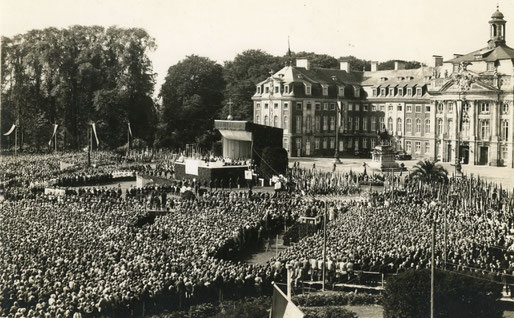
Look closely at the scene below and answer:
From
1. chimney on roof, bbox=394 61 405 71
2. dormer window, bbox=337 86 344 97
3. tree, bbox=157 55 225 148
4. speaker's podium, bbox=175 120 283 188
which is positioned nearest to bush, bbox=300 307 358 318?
speaker's podium, bbox=175 120 283 188

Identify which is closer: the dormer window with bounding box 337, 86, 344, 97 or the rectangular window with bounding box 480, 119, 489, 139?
the rectangular window with bounding box 480, 119, 489, 139

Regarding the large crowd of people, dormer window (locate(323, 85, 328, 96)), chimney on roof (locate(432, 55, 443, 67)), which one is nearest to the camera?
the large crowd of people

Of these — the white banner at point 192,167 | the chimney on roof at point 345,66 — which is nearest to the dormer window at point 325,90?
the chimney on roof at point 345,66

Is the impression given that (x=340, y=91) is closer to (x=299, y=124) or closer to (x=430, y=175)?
(x=299, y=124)

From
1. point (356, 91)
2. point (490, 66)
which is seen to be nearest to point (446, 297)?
point (490, 66)

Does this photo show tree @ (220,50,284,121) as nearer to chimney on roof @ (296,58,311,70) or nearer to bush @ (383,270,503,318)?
Answer: chimney on roof @ (296,58,311,70)

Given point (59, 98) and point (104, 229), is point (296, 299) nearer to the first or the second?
point (104, 229)

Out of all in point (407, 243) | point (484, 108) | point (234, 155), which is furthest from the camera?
point (484, 108)
